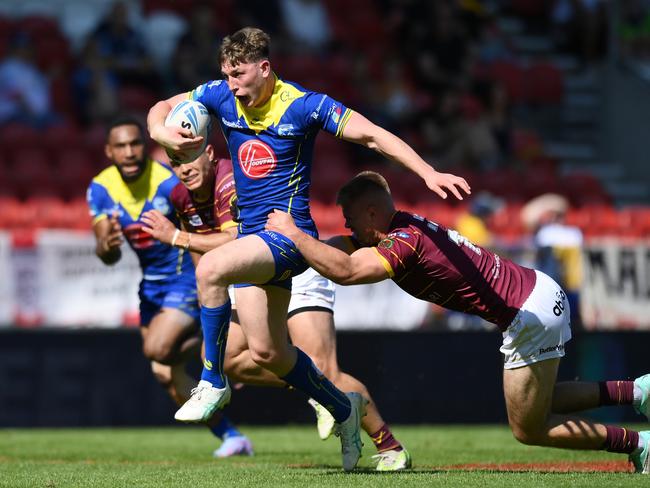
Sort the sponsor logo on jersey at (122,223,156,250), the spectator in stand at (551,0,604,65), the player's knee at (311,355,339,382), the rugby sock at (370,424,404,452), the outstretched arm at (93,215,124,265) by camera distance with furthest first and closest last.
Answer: the spectator in stand at (551,0,604,65)
the sponsor logo on jersey at (122,223,156,250)
the outstretched arm at (93,215,124,265)
the player's knee at (311,355,339,382)
the rugby sock at (370,424,404,452)

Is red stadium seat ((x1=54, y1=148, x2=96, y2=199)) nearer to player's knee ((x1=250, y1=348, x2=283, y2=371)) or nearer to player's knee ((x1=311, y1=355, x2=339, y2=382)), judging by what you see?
player's knee ((x1=311, y1=355, x2=339, y2=382))

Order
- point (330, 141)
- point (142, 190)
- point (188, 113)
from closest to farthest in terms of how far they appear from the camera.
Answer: point (188, 113), point (142, 190), point (330, 141)

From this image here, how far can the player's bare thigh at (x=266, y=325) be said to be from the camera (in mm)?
6625

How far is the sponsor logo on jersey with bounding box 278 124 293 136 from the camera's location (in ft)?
21.5

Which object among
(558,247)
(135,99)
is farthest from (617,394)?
(135,99)

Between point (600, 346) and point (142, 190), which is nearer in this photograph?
point (142, 190)

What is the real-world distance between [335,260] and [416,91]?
1260 cm

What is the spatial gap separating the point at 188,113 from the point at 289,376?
1.64 meters

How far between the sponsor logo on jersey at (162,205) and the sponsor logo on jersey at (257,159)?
2.41m

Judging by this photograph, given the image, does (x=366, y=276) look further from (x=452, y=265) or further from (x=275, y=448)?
(x=275, y=448)

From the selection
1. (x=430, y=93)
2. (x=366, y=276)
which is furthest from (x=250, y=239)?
(x=430, y=93)

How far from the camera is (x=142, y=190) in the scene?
354 inches

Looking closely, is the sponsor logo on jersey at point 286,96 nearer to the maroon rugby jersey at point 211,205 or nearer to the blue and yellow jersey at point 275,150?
the blue and yellow jersey at point 275,150

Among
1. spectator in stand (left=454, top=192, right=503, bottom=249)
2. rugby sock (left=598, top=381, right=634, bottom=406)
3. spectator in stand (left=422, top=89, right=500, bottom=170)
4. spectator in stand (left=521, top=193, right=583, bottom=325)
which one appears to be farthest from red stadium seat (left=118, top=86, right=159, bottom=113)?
rugby sock (left=598, top=381, right=634, bottom=406)
